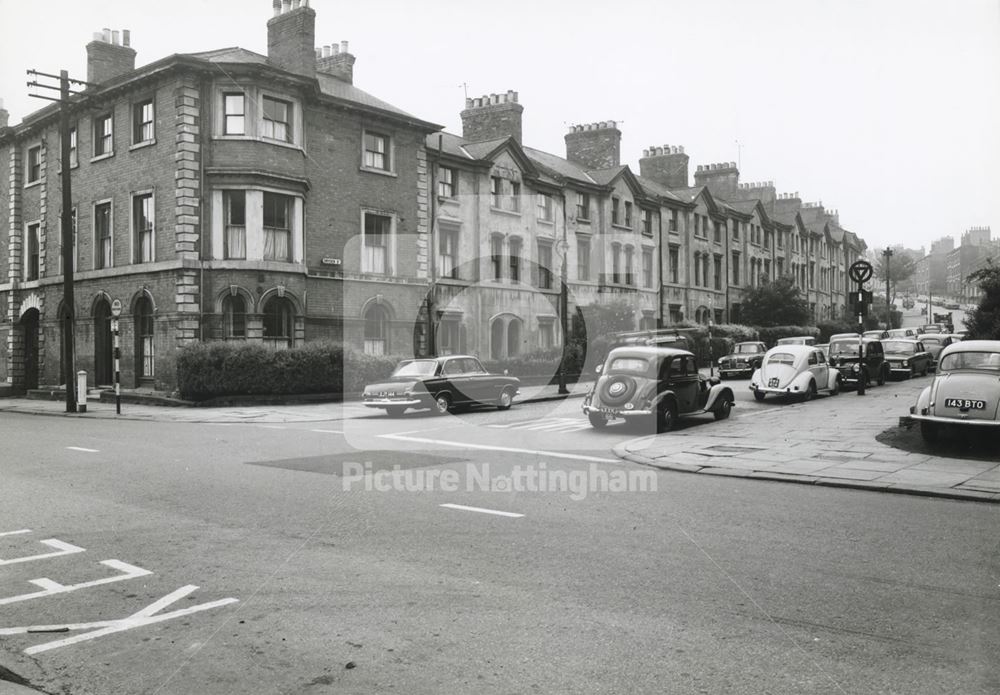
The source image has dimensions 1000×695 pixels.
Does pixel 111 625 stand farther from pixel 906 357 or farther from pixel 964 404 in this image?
pixel 906 357

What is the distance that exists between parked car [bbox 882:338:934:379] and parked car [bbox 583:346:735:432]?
1573 cm

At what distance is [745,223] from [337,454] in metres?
51.3

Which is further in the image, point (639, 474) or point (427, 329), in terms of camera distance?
point (427, 329)

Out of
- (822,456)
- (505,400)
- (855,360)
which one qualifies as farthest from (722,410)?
(855,360)

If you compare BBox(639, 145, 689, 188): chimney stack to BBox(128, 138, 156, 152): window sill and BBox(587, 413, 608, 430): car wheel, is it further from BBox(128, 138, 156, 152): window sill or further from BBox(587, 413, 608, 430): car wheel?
BBox(587, 413, 608, 430): car wheel

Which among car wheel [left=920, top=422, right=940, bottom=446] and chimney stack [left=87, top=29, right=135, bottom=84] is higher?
chimney stack [left=87, top=29, right=135, bottom=84]

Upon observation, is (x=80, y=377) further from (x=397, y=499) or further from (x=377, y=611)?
(x=377, y=611)

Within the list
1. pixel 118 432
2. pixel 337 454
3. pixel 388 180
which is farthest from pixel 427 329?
pixel 337 454

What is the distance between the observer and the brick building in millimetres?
26234

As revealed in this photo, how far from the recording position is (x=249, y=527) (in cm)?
747

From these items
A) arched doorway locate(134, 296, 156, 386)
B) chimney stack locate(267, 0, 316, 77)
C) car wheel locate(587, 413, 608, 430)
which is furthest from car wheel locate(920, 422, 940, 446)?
arched doorway locate(134, 296, 156, 386)

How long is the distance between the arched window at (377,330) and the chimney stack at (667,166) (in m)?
29.9

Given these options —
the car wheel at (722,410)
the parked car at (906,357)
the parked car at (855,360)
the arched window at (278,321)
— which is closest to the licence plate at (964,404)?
the car wheel at (722,410)

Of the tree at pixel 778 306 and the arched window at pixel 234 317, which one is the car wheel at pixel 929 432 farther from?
the tree at pixel 778 306
